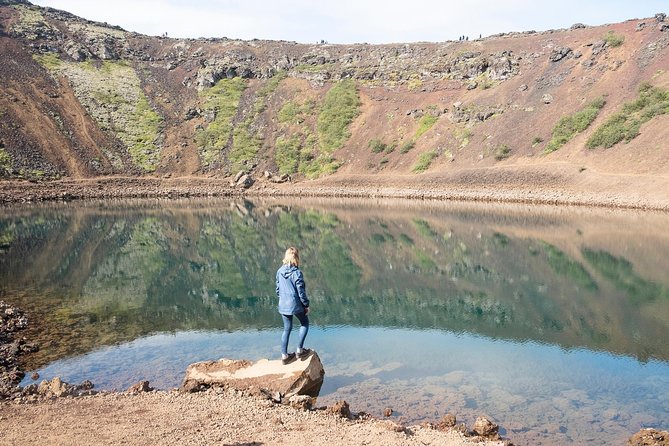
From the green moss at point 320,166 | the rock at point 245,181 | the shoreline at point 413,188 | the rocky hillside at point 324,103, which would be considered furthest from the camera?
the green moss at point 320,166

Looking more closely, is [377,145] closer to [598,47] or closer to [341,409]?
[598,47]

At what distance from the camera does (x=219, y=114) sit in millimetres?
84250

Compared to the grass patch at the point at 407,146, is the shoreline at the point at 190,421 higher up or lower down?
lower down

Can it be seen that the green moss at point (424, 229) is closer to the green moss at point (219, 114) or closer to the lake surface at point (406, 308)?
the lake surface at point (406, 308)

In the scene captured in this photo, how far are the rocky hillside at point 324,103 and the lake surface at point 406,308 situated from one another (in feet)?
66.9

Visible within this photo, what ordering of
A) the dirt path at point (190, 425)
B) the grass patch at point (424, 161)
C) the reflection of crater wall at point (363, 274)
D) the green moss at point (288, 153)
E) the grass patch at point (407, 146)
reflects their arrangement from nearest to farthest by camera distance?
1. the dirt path at point (190, 425)
2. the reflection of crater wall at point (363, 274)
3. the grass patch at point (424, 161)
4. the grass patch at point (407, 146)
5. the green moss at point (288, 153)

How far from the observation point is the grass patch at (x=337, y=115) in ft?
246

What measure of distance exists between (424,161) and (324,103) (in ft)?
76.6

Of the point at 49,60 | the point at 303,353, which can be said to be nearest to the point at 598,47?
the point at 303,353

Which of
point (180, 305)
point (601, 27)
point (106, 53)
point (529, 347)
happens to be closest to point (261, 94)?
point (106, 53)

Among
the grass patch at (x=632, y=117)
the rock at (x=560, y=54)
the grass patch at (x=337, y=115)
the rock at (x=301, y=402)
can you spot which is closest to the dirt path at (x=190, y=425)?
the rock at (x=301, y=402)

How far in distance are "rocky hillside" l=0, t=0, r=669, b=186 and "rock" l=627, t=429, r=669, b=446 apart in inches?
1646

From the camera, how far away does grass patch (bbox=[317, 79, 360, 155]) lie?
75.1 meters

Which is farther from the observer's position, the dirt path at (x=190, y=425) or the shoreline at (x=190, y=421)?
the shoreline at (x=190, y=421)
